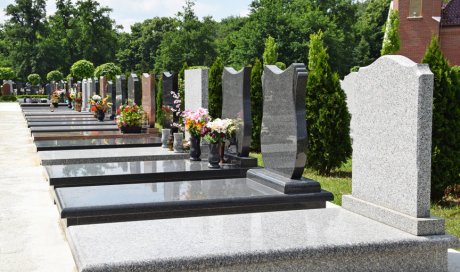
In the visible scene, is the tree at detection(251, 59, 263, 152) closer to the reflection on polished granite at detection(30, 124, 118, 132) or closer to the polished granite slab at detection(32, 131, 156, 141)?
the polished granite slab at detection(32, 131, 156, 141)

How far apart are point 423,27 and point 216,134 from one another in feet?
116

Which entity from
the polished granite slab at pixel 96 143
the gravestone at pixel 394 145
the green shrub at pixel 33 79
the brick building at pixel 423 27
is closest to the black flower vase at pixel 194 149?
the polished granite slab at pixel 96 143

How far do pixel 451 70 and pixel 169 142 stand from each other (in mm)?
5670

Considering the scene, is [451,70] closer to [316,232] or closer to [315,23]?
[316,232]

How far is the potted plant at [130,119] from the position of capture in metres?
14.8

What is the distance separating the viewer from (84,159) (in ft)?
34.6

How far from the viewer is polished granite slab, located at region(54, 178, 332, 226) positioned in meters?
6.64

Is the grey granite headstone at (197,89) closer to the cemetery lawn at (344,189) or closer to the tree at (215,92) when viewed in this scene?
the cemetery lawn at (344,189)

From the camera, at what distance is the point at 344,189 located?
9.90 meters

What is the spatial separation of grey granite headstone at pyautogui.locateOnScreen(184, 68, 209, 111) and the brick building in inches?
1271

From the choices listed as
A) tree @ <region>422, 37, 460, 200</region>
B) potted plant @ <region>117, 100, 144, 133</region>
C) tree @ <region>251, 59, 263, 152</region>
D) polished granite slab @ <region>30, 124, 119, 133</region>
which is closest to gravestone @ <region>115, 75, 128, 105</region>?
polished granite slab @ <region>30, 124, 119, 133</region>

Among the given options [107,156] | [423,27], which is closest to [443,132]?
[107,156]

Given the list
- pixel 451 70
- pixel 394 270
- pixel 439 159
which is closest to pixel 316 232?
pixel 394 270

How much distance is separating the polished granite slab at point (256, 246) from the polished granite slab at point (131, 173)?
9.11ft
